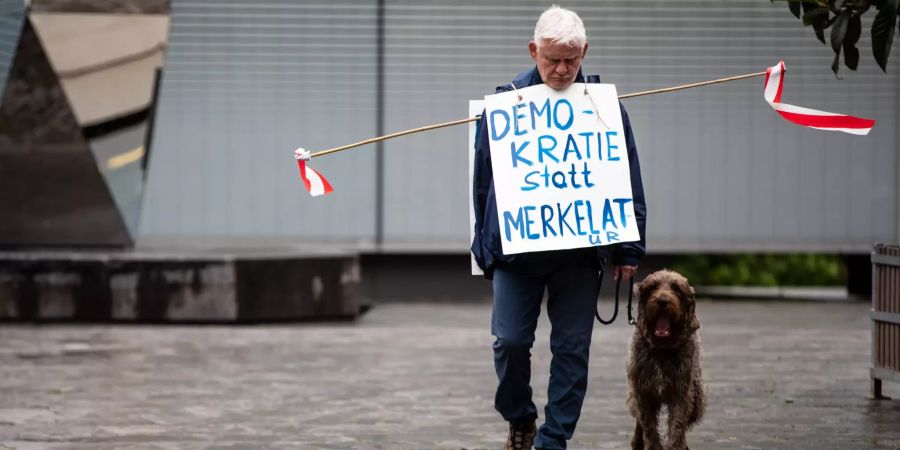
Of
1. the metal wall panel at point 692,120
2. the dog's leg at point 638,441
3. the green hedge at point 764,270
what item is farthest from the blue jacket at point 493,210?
the green hedge at point 764,270

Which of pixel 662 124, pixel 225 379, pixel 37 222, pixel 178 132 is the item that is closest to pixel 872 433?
pixel 225 379

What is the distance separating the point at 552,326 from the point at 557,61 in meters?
1.14

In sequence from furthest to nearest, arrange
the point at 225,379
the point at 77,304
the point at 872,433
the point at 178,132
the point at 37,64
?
the point at 178,132, the point at 37,64, the point at 77,304, the point at 225,379, the point at 872,433

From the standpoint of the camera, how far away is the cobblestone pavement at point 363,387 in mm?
7824

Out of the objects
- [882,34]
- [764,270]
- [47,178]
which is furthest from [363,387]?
[764,270]

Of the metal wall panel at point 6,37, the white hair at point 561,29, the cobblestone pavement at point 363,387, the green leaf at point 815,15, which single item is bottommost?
the cobblestone pavement at point 363,387

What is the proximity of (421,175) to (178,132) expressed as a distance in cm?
300

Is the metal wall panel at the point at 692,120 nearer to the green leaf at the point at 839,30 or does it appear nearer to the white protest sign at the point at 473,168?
the white protest sign at the point at 473,168

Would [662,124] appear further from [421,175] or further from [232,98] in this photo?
[232,98]

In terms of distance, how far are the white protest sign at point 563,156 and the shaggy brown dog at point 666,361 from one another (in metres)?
0.35

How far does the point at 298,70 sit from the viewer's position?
18.2 metres

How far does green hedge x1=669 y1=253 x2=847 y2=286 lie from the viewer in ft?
68.4

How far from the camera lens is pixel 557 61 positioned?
636 centimetres

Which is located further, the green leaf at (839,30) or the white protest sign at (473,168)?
the white protest sign at (473,168)
